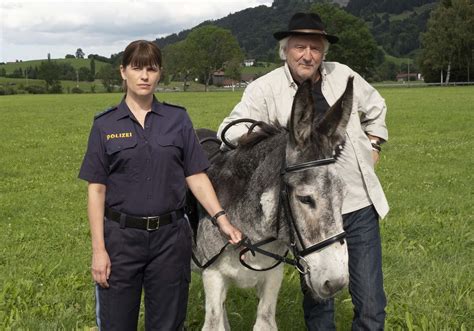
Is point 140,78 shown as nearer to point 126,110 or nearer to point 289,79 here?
point 126,110

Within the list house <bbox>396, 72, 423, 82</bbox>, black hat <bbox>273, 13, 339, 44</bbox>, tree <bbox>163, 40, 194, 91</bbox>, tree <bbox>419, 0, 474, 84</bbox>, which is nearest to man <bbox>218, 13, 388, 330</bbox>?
black hat <bbox>273, 13, 339, 44</bbox>

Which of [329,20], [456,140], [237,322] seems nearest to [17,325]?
[237,322]

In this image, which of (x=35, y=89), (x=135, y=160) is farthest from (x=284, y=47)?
(x=35, y=89)

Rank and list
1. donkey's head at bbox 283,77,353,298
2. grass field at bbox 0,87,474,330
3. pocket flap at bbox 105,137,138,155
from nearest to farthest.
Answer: donkey's head at bbox 283,77,353,298 → pocket flap at bbox 105,137,138,155 → grass field at bbox 0,87,474,330

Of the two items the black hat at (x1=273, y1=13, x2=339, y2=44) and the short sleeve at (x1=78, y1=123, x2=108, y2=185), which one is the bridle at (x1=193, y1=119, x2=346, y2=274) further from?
the black hat at (x1=273, y1=13, x2=339, y2=44)

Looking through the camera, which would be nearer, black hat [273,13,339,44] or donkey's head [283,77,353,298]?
donkey's head [283,77,353,298]

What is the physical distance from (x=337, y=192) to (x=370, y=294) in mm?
1370

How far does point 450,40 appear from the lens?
270ft

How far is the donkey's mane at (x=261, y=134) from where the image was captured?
146 inches

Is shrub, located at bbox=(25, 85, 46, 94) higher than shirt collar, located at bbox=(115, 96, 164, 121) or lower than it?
lower

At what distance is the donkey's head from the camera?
9.84 feet

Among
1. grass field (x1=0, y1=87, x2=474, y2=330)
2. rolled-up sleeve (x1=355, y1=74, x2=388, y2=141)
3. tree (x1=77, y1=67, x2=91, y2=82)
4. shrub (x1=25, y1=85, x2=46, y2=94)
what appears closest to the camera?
rolled-up sleeve (x1=355, y1=74, x2=388, y2=141)

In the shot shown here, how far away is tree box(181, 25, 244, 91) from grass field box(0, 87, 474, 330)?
3848 inches

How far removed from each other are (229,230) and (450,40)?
87.6m
